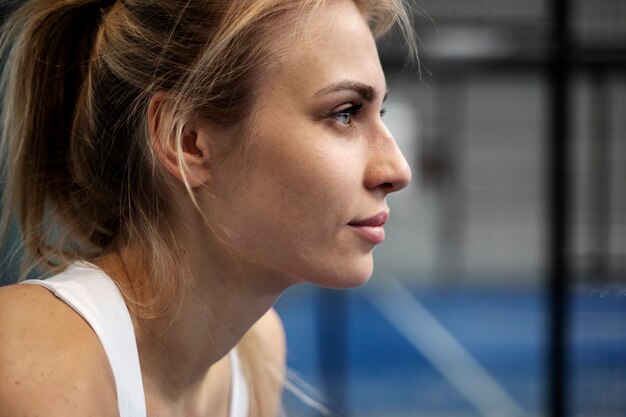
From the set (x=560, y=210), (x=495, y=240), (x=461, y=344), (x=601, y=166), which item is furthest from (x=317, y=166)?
(x=495, y=240)

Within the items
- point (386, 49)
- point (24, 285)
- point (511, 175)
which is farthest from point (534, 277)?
point (24, 285)

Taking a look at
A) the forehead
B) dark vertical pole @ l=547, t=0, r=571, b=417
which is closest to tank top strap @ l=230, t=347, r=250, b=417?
the forehead

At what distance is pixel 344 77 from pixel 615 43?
1.38 metres

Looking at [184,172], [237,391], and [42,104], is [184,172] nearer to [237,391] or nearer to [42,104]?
[42,104]

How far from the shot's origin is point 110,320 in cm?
103

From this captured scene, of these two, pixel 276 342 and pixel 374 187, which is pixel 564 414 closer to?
pixel 276 342

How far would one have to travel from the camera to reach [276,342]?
147 centimetres

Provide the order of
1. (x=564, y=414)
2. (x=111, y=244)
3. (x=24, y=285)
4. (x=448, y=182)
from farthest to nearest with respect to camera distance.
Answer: (x=448, y=182)
(x=564, y=414)
(x=111, y=244)
(x=24, y=285)

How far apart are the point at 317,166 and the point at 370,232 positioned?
0.36ft

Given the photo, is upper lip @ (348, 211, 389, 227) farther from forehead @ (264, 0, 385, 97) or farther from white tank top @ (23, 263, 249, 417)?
white tank top @ (23, 263, 249, 417)

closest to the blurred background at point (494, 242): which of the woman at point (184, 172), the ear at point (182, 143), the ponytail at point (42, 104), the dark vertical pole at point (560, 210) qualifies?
the dark vertical pole at point (560, 210)

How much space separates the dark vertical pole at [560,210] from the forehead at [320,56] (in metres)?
1.17

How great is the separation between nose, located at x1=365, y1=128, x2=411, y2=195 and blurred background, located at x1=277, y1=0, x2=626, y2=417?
309 millimetres

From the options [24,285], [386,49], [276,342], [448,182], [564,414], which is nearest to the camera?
[24,285]
